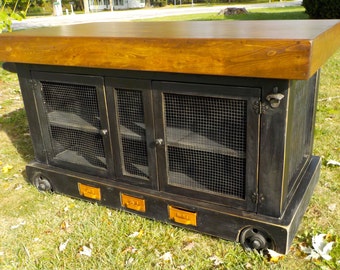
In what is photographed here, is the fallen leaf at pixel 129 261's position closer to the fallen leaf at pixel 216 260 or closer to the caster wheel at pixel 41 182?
the fallen leaf at pixel 216 260

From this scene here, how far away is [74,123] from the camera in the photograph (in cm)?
250

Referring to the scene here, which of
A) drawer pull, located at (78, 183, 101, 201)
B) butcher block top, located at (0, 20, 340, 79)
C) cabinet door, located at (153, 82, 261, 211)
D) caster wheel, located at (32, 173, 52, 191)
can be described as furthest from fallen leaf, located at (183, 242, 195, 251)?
caster wheel, located at (32, 173, 52, 191)

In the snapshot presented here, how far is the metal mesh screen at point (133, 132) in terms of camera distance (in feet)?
7.20

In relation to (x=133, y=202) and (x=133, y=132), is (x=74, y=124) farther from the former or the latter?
(x=133, y=202)

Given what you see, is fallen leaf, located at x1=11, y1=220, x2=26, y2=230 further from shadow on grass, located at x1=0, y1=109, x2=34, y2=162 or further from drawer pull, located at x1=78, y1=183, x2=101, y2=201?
shadow on grass, located at x1=0, y1=109, x2=34, y2=162

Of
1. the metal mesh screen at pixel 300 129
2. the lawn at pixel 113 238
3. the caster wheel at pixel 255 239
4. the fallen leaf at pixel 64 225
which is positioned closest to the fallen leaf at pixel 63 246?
the lawn at pixel 113 238

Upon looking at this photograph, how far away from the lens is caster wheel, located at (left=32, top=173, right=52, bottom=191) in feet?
8.89

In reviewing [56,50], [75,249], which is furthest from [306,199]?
[56,50]

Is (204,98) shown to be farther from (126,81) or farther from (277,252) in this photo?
(277,252)

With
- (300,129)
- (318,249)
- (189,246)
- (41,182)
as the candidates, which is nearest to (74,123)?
(41,182)

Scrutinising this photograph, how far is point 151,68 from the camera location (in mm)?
1923

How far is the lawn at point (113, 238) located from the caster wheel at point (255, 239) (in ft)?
0.14

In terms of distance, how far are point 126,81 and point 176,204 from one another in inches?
29.3

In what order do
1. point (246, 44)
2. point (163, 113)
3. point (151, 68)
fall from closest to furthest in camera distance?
point (246, 44) < point (151, 68) < point (163, 113)
